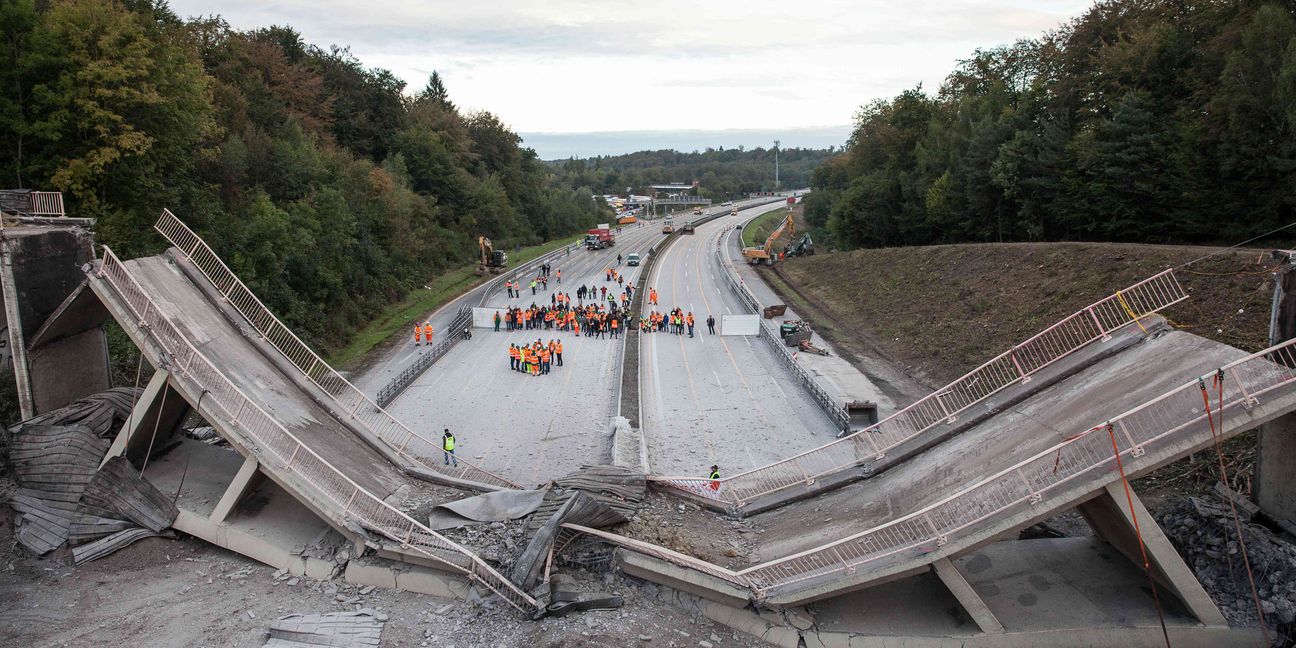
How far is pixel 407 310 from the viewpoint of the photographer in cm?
5188

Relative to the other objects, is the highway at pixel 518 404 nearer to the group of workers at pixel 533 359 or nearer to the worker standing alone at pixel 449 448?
the group of workers at pixel 533 359

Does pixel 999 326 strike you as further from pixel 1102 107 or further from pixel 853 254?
pixel 853 254

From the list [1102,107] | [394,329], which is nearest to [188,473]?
[394,329]

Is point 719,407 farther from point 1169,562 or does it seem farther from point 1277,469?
point 1169,562

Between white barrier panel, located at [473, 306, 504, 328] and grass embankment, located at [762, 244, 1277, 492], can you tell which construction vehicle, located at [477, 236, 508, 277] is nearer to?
white barrier panel, located at [473, 306, 504, 328]

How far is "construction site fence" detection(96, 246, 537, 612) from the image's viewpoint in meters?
14.9

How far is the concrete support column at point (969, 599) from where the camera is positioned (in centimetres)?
1312

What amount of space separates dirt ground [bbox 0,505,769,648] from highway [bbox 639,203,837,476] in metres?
10.1

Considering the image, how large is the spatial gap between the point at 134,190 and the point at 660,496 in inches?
1020

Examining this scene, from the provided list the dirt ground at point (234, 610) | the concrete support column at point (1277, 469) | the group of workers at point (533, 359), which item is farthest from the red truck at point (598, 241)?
the concrete support column at point (1277, 469)

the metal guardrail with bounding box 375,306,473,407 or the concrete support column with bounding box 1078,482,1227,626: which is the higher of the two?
the concrete support column with bounding box 1078,482,1227,626

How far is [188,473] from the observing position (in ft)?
61.3

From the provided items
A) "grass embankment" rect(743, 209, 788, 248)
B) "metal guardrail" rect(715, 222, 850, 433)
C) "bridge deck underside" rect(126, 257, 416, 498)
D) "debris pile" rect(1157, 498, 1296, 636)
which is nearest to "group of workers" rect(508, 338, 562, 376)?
"metal guardrail" rect(715, 222, 850, 433)

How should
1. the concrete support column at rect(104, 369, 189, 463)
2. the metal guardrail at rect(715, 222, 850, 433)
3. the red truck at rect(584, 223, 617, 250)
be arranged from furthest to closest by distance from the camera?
1. the red truck at rect(584, 223, 617, 250)
2. the metal guardrail at rect(715, 222, 850, 433)
3. the concrete support column at rect(104, 369, 189, 463)
